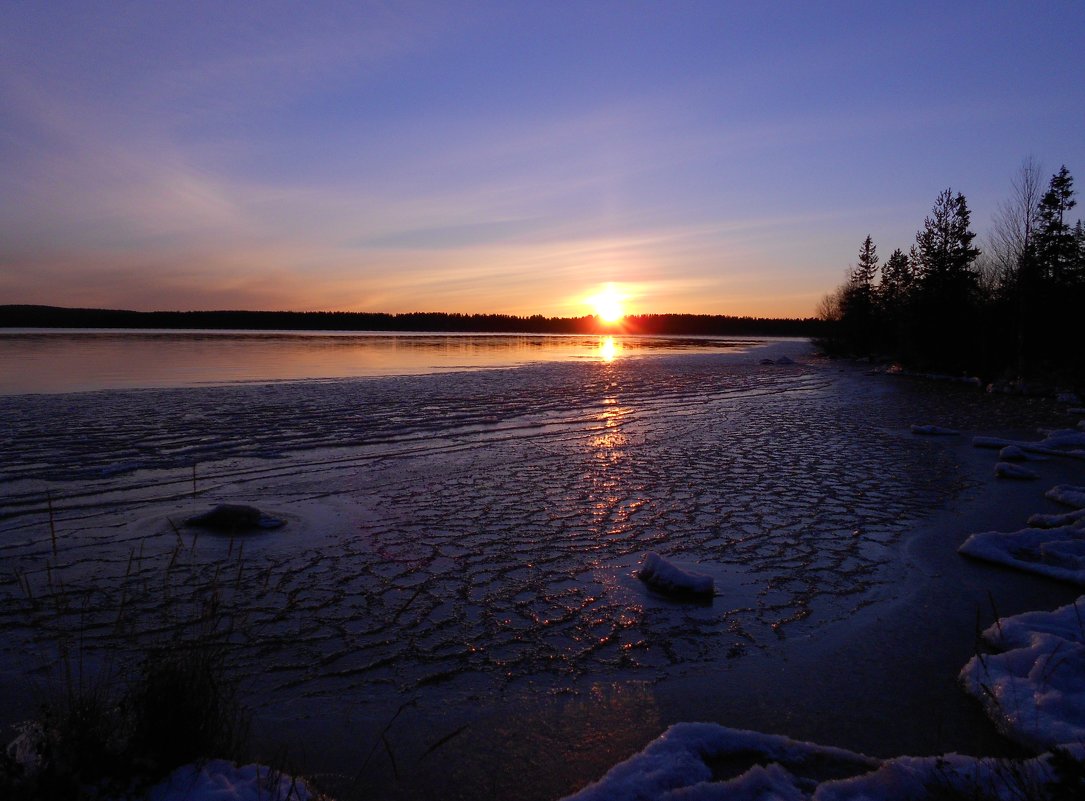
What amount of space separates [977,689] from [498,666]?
10.5ft

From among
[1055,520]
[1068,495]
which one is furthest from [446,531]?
[1068,495]

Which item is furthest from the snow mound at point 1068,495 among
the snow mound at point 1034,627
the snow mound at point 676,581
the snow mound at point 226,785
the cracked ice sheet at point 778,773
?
the snow mound at point 226,785

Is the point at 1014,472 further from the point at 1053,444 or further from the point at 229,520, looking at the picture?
the point at 229,520

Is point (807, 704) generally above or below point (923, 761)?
below

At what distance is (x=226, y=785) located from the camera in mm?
3205

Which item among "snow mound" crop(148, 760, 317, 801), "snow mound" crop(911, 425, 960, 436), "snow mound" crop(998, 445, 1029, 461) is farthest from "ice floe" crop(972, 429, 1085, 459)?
"snow mound" crop(148, 760, 317, 801)

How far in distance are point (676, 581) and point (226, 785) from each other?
13.3ft

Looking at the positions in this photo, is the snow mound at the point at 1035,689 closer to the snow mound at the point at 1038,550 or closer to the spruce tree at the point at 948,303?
the snow mound at the point at 1038,550

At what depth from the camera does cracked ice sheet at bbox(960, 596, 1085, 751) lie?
13.0ft

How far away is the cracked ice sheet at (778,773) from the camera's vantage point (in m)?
3.36

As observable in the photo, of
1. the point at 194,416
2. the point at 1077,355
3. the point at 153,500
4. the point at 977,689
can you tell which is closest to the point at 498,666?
the point at 977,689

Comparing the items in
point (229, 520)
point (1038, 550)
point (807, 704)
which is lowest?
point (807, 704)

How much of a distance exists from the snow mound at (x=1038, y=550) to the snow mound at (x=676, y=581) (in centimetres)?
331

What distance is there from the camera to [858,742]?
4043 mm
